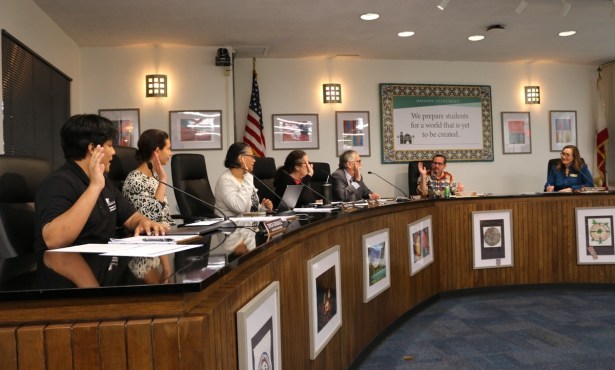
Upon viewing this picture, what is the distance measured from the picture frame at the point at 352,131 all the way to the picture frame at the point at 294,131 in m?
0.31

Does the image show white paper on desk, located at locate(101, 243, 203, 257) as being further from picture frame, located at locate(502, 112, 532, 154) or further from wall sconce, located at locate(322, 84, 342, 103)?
picture frame, located at locate(502, 112, 532, 154)

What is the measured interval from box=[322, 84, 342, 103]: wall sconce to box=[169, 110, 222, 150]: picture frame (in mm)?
1440

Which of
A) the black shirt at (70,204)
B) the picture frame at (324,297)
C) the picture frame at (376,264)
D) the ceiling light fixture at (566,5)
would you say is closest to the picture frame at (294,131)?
the ceiling light fixture at (566,5)

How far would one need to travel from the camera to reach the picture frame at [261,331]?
1174 mm

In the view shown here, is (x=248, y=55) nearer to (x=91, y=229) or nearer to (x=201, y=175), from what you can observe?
(x=201, y=175)

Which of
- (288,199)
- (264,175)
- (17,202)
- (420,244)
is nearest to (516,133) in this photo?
(420,244)

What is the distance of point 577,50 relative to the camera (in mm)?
6648

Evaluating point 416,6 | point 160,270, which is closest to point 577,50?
point 416,6

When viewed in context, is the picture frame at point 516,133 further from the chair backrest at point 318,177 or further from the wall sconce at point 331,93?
the chair backrest at point 318,177

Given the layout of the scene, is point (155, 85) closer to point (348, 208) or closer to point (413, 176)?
point (413, 176)

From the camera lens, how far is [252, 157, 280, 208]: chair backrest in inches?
175

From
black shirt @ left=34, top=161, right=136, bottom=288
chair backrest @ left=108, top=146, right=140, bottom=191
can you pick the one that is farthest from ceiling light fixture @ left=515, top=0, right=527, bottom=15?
black shirt @ left=34, top=161, right=136, bottom=288

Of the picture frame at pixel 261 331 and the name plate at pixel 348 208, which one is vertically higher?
the name plate at pixel 348 208

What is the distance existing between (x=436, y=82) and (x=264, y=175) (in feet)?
11.8
